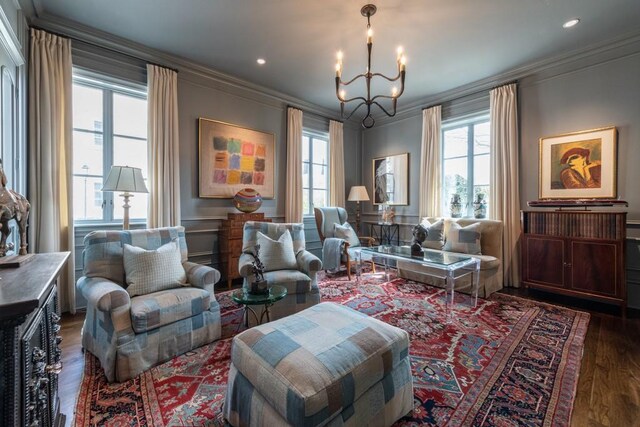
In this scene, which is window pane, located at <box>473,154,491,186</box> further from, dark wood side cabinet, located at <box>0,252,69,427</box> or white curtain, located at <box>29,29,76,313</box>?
white curtain, located at <box>29,29,76,313</box>

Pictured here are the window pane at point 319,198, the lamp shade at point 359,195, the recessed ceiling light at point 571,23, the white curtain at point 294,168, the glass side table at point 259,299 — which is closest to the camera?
the glass side table at point 259,299

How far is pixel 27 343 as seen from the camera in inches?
36.4

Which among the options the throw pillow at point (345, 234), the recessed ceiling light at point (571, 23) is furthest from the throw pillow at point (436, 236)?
the recessed ceiling light at point (571, 23)

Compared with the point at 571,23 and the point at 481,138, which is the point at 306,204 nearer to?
the point at 481,138

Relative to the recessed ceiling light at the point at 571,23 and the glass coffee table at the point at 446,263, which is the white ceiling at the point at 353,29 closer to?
the recessed ceiling light at the point at 571,23

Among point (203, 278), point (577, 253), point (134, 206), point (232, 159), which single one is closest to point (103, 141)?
point (134, 206)

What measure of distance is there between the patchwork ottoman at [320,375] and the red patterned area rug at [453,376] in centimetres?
26

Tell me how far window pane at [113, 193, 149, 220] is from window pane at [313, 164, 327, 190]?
9.44 ft

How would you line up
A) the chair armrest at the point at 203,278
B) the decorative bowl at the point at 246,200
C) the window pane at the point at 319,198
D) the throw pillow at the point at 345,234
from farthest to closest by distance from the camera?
1. the window pane at the point at 319,198
2. the throw pillow at the point at 345,234
3. the decorative bowl at the point at 246,200
4. the chair armrest at the point at 203,278

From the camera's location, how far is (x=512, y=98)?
398 centimetres

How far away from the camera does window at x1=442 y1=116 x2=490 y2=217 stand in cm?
447

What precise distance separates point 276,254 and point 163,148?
2.00 meters

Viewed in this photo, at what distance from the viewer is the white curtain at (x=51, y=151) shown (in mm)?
2797

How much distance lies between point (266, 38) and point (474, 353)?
3.68 m
